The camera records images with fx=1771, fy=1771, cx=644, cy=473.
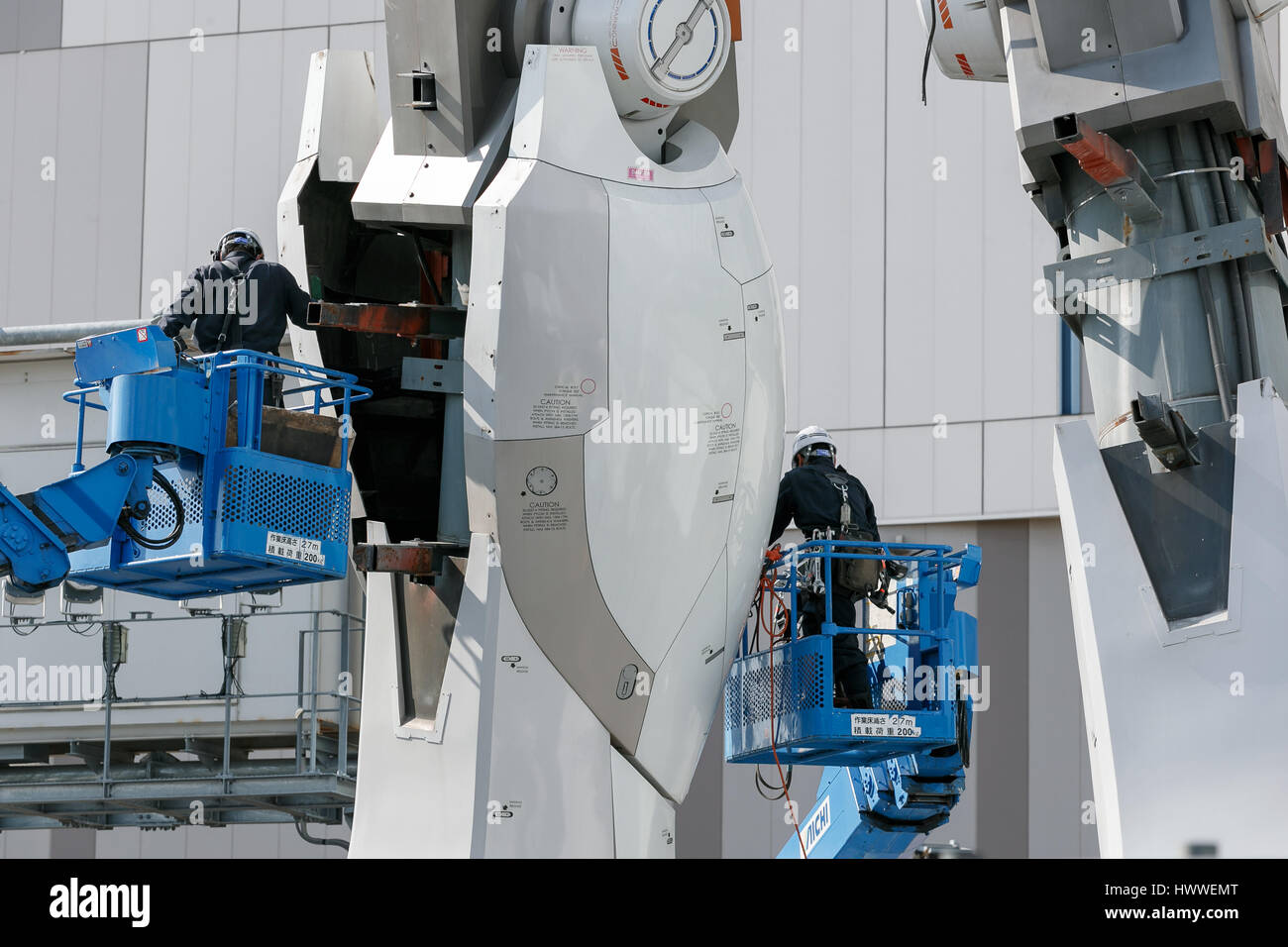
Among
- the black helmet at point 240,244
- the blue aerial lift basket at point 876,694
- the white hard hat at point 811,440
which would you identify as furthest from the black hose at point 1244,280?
the black helmet at point 240,244

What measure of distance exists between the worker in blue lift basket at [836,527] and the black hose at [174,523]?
3.59 meters

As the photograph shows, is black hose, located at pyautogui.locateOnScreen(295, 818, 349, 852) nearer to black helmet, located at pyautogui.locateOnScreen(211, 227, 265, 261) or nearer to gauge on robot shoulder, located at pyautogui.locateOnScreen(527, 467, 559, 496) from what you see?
black helmet, located at pyautogui.locateOnScreen(211, 227, 265, 261)

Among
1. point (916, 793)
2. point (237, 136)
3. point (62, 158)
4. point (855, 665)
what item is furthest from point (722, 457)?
point (62, 158)

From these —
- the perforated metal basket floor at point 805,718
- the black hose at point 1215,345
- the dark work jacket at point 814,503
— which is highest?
the dark work jacket at point 814,503

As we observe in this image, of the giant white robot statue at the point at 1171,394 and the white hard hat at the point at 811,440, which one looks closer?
the giant white robot statue at the point at 1171,394

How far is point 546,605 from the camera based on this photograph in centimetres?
903

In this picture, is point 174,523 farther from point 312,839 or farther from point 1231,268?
point 312,839

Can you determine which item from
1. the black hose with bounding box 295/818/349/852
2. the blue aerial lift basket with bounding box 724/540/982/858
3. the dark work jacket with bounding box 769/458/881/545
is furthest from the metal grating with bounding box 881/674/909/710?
the black hose with bounding box 295/818/349/852

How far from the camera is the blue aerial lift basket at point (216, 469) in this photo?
8883mm

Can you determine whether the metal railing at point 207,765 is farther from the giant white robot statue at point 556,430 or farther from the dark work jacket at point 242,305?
the giant white robot statue at point 556,430

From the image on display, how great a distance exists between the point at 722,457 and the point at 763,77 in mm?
10797

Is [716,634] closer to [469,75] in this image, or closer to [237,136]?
[469,75]

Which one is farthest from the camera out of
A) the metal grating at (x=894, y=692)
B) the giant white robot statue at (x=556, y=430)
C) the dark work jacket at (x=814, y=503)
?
the dark work jacket at (x=814, y=503)

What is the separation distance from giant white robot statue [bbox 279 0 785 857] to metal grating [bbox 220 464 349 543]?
0.25 meters
